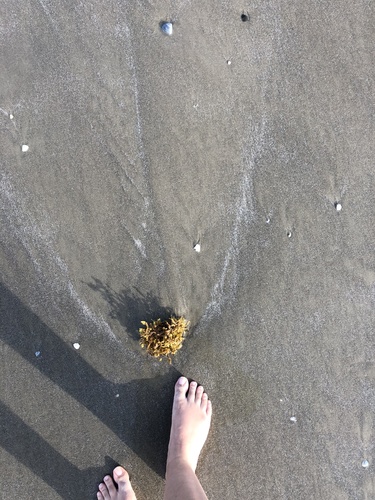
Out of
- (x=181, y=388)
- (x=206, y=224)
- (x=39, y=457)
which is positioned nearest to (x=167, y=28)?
(x=206, y=224)

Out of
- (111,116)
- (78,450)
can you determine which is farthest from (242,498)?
(111,116)

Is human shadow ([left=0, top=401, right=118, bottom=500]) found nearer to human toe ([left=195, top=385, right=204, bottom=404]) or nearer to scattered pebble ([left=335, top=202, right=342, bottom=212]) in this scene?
human toe ([left=195, top=385, right=204, bottom=404])

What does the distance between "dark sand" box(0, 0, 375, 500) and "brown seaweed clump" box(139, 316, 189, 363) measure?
0.29ft

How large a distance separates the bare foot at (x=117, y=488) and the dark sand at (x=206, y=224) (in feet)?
0.46

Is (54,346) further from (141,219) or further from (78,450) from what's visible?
(141,219)

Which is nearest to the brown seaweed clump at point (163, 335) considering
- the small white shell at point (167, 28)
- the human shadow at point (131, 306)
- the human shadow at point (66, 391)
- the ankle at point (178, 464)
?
the human shadow at point (131, 306)

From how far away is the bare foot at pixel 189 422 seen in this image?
297cm

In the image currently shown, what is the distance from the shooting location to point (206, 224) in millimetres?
3018

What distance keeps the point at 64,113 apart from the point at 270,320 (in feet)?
6.49

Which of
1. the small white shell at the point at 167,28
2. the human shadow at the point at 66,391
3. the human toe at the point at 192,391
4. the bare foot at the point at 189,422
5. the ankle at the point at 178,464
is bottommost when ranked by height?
the ankle at the point at 178,464

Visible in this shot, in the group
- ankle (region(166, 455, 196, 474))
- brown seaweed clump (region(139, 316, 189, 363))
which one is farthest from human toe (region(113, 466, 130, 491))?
brown seaweed clump (region(139, 316, 189, 363))

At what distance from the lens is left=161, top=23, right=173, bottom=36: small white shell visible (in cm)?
297

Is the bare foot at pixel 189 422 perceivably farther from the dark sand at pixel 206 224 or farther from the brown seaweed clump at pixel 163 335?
the brown seaweed clump at pixel 163 335

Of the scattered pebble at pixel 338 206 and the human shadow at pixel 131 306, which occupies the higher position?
the human shadow at pixel 131 306
